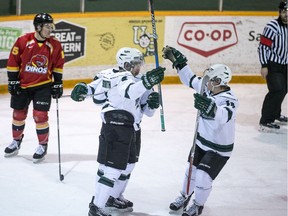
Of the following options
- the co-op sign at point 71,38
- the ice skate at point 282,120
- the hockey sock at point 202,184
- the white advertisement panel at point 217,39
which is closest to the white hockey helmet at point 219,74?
the hockey sock at point 202,184

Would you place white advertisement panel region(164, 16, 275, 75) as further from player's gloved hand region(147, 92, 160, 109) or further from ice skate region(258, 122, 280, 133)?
player's gloved hand region(147, 92, 160, 109)

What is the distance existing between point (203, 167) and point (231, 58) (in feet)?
15.2

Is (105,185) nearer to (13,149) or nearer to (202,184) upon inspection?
(202,184)

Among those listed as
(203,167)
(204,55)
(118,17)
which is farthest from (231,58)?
(203,167)

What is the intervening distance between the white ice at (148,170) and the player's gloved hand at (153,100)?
0.79m

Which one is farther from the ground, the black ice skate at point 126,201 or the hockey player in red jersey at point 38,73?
the hockey player in red jersey at point 38,73

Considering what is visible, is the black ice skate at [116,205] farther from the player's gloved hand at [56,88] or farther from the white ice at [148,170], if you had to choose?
the player's gloved hand at [56,88]

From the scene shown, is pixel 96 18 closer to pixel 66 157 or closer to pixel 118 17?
pixel 118 17

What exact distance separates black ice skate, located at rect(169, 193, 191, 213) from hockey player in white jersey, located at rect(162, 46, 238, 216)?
0.02 meters

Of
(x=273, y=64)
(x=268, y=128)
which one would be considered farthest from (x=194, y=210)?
(x=273, y=64)

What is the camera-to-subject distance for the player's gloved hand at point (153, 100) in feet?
16.1

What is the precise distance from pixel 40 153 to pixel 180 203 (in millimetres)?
1468

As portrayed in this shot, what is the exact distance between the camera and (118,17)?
8.87 meters

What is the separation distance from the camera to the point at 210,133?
4988 millimetres
